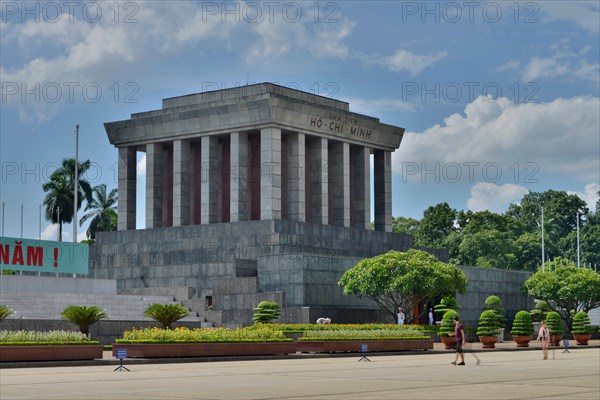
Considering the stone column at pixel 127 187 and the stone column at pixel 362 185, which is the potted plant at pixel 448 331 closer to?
the stone column at pixel 362 185

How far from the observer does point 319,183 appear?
71.2m

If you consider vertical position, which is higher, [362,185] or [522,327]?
[362,185]

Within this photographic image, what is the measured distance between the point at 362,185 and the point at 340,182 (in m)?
3.21

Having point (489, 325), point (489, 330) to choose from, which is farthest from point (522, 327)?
point (489, 330)

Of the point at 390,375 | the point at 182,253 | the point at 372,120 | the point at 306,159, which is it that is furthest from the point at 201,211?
the point at 390,375

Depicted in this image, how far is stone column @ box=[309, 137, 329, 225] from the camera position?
70.8 meters

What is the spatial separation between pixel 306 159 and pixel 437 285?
20.3 m

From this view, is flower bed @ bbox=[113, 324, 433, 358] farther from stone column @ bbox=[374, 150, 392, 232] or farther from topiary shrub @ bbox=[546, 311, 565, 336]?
stone column @ bbox=[374, 150, 392, 232]

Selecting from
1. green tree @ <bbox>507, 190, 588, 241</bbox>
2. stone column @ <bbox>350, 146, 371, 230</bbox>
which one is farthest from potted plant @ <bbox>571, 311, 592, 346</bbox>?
green tree @ <bbox>507, 190, 588, 241</bbox>

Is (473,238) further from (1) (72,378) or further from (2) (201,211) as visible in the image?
(1) (72,378)

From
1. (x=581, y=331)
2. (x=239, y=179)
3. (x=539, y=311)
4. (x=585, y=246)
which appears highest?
(x=239, y=179)

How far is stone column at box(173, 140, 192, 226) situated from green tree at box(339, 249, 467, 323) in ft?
58.0

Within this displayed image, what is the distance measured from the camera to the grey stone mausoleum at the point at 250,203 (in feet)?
192

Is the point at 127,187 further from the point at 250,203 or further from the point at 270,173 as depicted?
the point at 270,173
